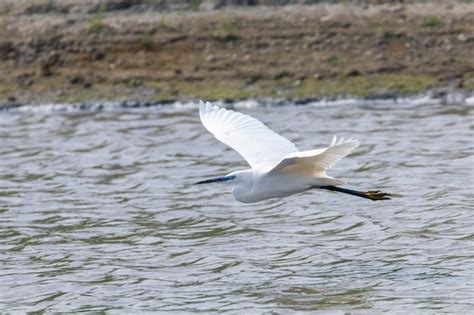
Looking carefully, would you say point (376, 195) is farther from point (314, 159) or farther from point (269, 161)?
point (314, 159)

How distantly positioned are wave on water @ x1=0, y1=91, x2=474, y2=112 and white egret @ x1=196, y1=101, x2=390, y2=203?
4037mm

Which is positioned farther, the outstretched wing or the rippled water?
the outstretched wing

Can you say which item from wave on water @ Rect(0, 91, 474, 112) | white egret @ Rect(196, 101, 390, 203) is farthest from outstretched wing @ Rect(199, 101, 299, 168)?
wave on water @ Rect(0, 91, 474, 112)

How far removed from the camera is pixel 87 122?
42.0 feet

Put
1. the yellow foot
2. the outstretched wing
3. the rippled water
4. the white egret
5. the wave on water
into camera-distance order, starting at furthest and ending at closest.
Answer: the wave on water < the outstretched wing < the yellow foot < the white egret < the rippled water

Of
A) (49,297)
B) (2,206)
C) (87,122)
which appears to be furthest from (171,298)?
(87,122)

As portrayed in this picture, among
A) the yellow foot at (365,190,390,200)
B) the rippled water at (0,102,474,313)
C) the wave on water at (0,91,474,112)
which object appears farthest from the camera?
the wave on water at (0,91,474,112)

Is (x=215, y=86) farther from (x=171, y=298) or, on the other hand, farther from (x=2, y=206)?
→ (x=171, y=298)

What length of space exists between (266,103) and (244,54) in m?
0.86

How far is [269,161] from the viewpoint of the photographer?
8.46m

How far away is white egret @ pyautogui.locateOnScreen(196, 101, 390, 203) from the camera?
7.59 metres

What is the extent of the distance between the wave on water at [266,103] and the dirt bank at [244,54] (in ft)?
0.32

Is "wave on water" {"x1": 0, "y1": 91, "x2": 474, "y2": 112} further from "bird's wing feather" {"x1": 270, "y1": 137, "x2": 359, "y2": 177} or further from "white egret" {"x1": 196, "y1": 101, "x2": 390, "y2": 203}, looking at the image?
"bird's wing feather" {"x1": 270, "y1": 137, "x2": 359, "y2": 177}

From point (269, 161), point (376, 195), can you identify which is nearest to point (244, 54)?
point (269, 161)
